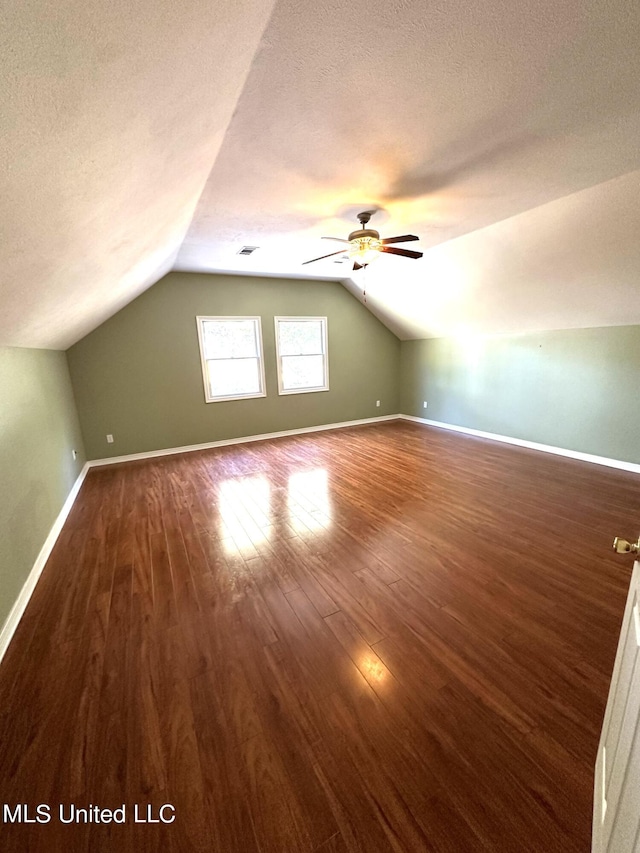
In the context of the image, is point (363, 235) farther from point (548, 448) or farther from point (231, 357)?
point (548, 448)

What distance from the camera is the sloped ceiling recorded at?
93 centimetres

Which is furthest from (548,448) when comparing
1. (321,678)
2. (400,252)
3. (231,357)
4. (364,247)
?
(231,357)

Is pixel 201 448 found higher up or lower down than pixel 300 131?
lower down

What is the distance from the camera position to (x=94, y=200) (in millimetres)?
1472

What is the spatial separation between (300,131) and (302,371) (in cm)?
429

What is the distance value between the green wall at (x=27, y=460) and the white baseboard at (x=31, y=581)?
0.04 m

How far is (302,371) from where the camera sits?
19.8 ft

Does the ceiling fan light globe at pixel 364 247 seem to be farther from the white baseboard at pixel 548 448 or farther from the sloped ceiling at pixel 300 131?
the white baseboard at pixel 548 448

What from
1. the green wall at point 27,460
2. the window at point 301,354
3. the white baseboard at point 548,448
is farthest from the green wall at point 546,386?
the green wall at point 27,460

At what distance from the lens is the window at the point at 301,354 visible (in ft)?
18.9

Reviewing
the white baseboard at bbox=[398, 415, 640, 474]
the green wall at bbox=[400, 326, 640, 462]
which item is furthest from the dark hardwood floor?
the green wall at bbox=[400, 326, 640, 462]

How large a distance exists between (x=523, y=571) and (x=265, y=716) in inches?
70.5

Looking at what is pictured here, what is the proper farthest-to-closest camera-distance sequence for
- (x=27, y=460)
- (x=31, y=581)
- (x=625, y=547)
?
(x=27, y=460)
(x=31, y=581)
(x=625, y=547)

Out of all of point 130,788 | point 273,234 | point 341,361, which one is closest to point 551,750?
point 130,788
